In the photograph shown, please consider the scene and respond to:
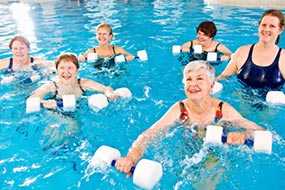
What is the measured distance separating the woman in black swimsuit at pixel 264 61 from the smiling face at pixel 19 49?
11.2 ft

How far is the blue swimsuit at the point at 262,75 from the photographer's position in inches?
205

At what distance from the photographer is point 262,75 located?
17.4 ft

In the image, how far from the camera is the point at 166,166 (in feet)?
12.6

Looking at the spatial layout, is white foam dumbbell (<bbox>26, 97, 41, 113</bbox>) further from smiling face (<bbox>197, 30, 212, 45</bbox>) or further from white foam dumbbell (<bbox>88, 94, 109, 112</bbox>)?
smiling face (<bbox>197, 30, 212, 45</bbox>)

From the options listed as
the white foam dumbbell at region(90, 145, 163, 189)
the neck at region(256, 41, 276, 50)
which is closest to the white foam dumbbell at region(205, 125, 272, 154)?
the white foam dumbbell at region(90, 145, 163, 189)

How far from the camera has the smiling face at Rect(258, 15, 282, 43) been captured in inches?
192

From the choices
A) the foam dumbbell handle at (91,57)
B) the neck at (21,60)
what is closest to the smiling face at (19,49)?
the neck at (21,60)

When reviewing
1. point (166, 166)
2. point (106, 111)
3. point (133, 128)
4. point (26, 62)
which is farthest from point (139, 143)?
point (26, 62)

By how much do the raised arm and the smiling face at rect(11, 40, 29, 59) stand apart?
11.1ft

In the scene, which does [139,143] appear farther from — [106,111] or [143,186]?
[106,111]

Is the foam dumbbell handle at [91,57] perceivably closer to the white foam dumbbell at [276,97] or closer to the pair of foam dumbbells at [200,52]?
the pair of foam dumbbells at [200,52]

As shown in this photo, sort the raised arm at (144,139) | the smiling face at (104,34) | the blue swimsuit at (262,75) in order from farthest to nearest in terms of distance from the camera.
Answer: the smiling face at (104,34) < the blue swimsuit at (262,75) < the raised arm at (144,139)

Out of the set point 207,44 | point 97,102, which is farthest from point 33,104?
point 207,44

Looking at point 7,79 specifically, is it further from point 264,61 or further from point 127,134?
point 264,61
